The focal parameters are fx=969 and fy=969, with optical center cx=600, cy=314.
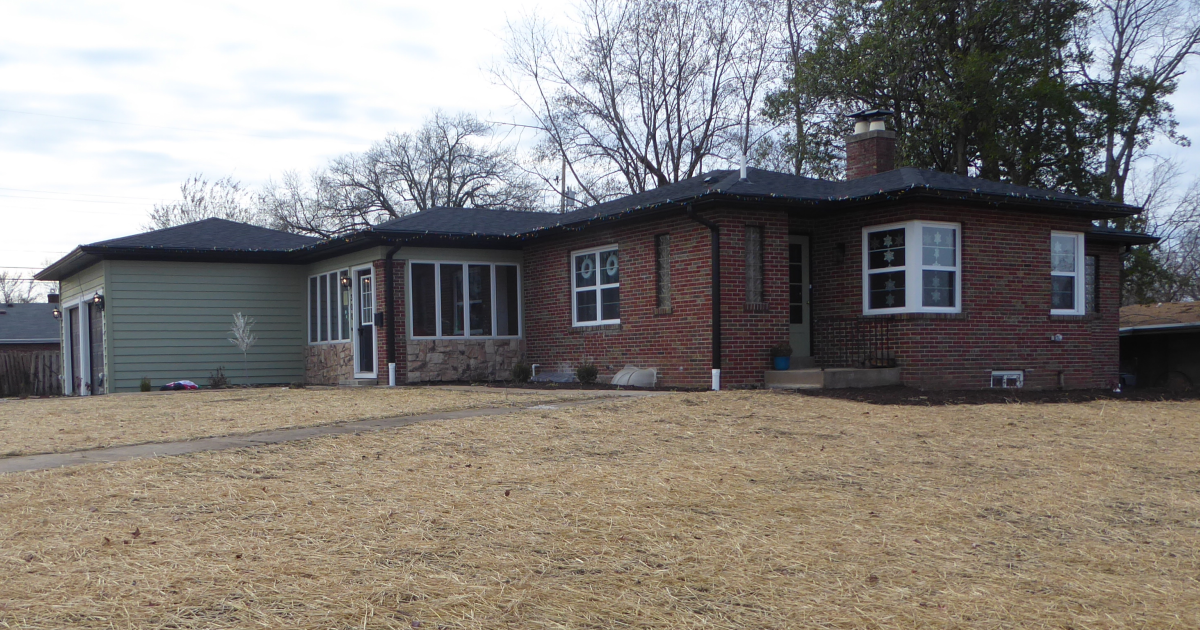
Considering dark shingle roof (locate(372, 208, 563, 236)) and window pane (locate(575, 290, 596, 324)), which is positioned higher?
dark shingle roof (locate(372, 208, 563, 236))

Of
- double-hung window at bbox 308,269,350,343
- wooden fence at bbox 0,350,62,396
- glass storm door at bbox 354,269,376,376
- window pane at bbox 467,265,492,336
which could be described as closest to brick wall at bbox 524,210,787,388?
window pane at bbox 467,265,492,336

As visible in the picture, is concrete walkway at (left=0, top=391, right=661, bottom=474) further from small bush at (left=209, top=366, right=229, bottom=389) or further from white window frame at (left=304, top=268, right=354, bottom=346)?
small bush at (left=209, top=366, right=229, bottom=389)

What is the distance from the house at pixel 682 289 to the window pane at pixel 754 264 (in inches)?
1.1

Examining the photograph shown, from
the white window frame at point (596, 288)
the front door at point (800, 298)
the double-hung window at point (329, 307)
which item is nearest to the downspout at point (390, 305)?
the double-hung window at point (329, 307)

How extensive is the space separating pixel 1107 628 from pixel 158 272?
17812 mm

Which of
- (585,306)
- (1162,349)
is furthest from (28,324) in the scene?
(1162,349)

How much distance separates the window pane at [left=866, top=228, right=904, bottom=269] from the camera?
1381 cm

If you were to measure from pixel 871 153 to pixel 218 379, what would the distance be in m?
12.7

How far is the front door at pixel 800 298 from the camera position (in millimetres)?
15031

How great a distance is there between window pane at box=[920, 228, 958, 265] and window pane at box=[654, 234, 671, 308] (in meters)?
3.61

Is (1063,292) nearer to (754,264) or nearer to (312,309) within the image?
(754,264)

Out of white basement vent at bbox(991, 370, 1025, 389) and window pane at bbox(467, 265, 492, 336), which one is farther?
window pane at bbox(467, 265, 492, 336)

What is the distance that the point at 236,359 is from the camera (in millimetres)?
18797

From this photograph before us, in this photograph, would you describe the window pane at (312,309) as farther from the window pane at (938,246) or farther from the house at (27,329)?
the house at (27,329)
